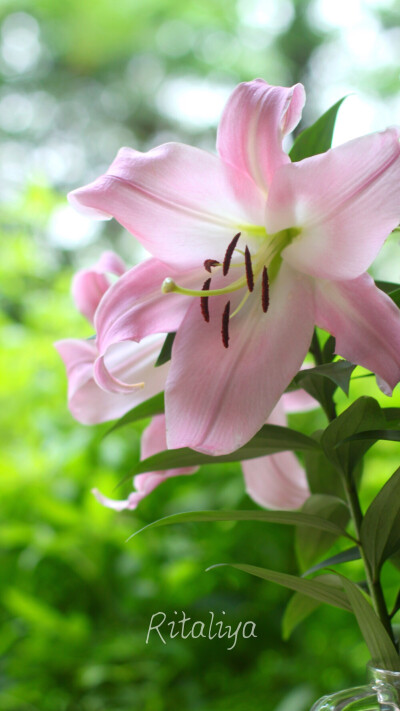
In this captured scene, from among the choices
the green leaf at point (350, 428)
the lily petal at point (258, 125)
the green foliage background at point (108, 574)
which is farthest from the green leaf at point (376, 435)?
the green foliage background at point (108, 574)

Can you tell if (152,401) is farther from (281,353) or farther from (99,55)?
(99,55)

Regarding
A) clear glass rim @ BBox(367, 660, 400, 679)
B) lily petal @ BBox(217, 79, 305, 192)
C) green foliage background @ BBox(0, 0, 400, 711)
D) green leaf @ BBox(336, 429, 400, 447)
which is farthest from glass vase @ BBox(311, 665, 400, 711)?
green foliage background @ BBox(0, 0, 400, 711)

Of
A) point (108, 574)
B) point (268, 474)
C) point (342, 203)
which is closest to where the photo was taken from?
point (342, 203)

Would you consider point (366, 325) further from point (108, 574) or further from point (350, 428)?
point (108, 574)

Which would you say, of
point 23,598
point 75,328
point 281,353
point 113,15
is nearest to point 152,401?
point 281,353

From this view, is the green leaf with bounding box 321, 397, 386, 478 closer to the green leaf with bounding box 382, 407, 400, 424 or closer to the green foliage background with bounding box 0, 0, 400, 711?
the green leaf with bounding box 382, 407, 400, 424

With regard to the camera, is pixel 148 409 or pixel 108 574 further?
pixel 108 574

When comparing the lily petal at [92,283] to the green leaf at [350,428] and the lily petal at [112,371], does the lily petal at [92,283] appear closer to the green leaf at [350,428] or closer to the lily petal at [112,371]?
the lily petal at [112,371]

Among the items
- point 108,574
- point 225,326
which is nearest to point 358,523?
point 225,326
